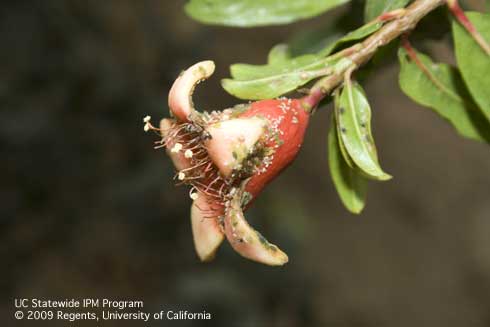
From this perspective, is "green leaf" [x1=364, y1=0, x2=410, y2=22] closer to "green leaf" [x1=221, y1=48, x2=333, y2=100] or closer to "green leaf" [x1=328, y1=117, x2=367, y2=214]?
"green leaf" [x1=221, y1=48, x2=333, y2=100]

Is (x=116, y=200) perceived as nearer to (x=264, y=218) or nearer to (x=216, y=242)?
(x=264, y=218)

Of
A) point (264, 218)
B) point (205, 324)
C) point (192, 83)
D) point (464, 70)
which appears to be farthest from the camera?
point (264, 218)

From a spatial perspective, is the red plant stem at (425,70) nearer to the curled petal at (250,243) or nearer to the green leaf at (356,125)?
the green leaf at (356,125)

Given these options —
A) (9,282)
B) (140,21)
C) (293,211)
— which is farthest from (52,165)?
(293,211)

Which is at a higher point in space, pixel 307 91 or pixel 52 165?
pixel 52 165

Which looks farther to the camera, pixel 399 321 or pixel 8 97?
pixel 399 321

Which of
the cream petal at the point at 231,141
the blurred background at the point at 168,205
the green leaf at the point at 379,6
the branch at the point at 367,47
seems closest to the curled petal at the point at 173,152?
the cream petal at the point at 231,141

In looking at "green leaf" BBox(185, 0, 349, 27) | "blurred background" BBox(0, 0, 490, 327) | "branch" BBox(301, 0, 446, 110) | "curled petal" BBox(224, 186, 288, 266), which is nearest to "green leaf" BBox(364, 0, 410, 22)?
"branch" BBox(301, 0, 446, 110)
